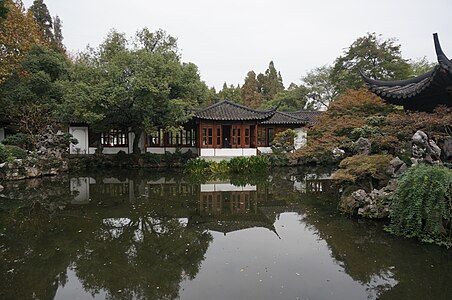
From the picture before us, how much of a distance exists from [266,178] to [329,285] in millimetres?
9282

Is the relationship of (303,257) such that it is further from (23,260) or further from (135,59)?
(135,59)

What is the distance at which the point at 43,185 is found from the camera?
36.6ft

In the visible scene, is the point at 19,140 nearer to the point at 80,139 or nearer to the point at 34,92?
the point at 34,92

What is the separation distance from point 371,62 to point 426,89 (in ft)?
60.2

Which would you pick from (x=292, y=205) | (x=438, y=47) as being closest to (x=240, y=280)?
(x=292, y=205)

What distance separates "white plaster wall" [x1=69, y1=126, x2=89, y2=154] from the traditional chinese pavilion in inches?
659

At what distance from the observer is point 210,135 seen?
17.1 meters

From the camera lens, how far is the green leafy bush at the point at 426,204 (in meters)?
4.84

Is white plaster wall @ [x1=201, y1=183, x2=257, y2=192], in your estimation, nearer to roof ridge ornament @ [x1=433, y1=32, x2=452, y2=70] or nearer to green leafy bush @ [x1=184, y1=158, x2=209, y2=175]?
green leafy bush @ [x1=184, y1=158, x2=209, y2=175]

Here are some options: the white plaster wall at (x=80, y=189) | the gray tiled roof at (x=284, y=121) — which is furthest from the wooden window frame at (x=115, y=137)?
the gray tiled roof at (x=284, y=121)

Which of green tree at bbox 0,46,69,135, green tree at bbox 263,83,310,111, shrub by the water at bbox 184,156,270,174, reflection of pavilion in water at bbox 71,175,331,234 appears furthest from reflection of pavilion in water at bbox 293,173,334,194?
green tree at bbox 263,83,310,111

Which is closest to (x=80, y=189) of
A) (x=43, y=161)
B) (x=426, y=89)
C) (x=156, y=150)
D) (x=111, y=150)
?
(x=43, y=161)

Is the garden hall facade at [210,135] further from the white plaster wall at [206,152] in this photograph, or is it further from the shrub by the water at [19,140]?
the shrub by the water at [19,140]

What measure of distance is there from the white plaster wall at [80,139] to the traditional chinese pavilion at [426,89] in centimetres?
1674
